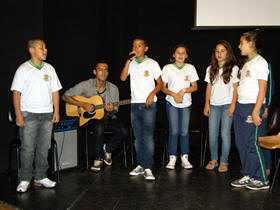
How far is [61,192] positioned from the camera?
3027mm

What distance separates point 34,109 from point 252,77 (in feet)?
7.01

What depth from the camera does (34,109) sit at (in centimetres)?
300

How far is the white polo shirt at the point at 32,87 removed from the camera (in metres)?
2.96

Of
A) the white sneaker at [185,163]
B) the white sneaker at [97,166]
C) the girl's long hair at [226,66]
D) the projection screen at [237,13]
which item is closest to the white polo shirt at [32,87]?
the white sneaker at [97,166]

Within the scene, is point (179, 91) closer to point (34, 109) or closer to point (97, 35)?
point (34, 109)

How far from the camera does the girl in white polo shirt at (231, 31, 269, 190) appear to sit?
2930mm

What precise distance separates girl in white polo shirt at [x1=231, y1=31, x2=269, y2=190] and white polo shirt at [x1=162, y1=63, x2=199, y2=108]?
0.74 m

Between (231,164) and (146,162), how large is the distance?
1.34 metres

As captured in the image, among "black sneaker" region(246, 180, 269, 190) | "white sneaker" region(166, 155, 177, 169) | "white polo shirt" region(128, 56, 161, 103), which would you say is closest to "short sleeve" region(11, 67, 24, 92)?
"white polo shirt" region(128, 56, 161, 103)

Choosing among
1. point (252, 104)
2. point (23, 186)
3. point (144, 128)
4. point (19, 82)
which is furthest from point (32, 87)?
point (252, 104)

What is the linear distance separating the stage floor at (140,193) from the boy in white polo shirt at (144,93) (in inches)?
12.5

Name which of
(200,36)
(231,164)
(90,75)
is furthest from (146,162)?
(200,36)

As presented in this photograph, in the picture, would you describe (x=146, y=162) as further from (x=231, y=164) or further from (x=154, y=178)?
(x=231, y=164)

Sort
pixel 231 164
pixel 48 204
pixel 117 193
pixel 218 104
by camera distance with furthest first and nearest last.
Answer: pixel 231 164
pixel 218 104
pixel 117 193
pixel 48 204
